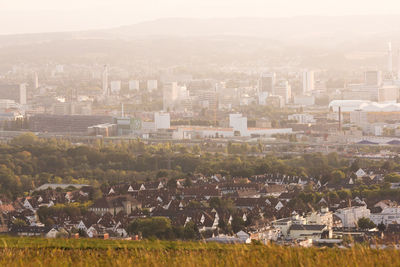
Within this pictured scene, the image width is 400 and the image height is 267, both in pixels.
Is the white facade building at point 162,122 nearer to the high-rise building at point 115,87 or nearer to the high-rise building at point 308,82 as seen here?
the high-rise building at point 115,87

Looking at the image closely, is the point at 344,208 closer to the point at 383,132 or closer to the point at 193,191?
the point at 193,191

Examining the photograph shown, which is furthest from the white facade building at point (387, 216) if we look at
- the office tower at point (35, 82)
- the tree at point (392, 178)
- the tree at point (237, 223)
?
the office tower at point (35, 82)

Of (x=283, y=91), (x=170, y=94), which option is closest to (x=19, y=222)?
(x=170, y=94)

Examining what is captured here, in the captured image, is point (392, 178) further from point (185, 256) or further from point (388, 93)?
point (388, 93)

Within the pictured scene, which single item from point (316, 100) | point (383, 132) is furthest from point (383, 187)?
point (316, 100)

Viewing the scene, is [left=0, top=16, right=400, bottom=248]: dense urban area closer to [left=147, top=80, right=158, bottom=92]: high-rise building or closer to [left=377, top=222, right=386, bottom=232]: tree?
[left=377, top=222, right=386, bottom=232]: tree

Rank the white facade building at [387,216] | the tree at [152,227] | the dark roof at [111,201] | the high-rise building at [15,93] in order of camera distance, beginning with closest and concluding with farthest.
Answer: the tree at [152,227]
the white facade building at [387,216]
the dark roof at [111,201]
the high-rise building at [15,93]
